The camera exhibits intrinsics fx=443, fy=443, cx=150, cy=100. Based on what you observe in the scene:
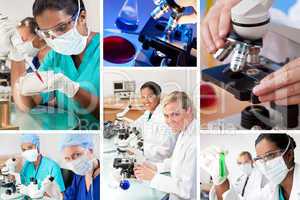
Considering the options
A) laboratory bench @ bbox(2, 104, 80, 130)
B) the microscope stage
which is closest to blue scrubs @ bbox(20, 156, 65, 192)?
laboratory bench @ bbox(2, 104, 80, 130)

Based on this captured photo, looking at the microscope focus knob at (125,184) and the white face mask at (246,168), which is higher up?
the white face mask at (246,168)

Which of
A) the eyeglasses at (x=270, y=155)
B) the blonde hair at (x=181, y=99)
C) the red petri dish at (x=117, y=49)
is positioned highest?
the red petri dish at (x=117, y=49)

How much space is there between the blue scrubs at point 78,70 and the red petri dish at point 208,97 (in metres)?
0.33

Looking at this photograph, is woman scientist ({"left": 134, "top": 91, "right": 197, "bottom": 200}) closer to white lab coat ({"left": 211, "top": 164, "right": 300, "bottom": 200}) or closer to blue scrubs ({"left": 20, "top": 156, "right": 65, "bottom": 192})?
white lab coat ({"left": 211, "top": 164, "right": 300, "bottom": 200})

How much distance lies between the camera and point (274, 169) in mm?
1394

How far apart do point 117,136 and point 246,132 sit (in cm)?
41

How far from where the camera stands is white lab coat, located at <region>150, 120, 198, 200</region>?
1403 mm

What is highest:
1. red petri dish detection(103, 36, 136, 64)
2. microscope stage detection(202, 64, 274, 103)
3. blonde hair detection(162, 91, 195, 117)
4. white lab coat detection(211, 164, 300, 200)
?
red petri dish detection(103, 36, 136, 64)

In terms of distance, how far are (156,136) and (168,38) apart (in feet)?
1.02

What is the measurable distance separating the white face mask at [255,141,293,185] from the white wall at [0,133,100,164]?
0.53 metres

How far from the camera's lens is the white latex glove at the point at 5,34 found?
1382 mm

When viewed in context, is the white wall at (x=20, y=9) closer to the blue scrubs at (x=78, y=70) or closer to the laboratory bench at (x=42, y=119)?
the blue scrubs at (x=78, y=70)

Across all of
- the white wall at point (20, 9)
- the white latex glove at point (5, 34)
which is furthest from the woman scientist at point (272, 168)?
the white latex glove at point (5, 34)

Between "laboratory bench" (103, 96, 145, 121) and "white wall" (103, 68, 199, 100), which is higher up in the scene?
"white wall" (103, 68, 199, 100)
